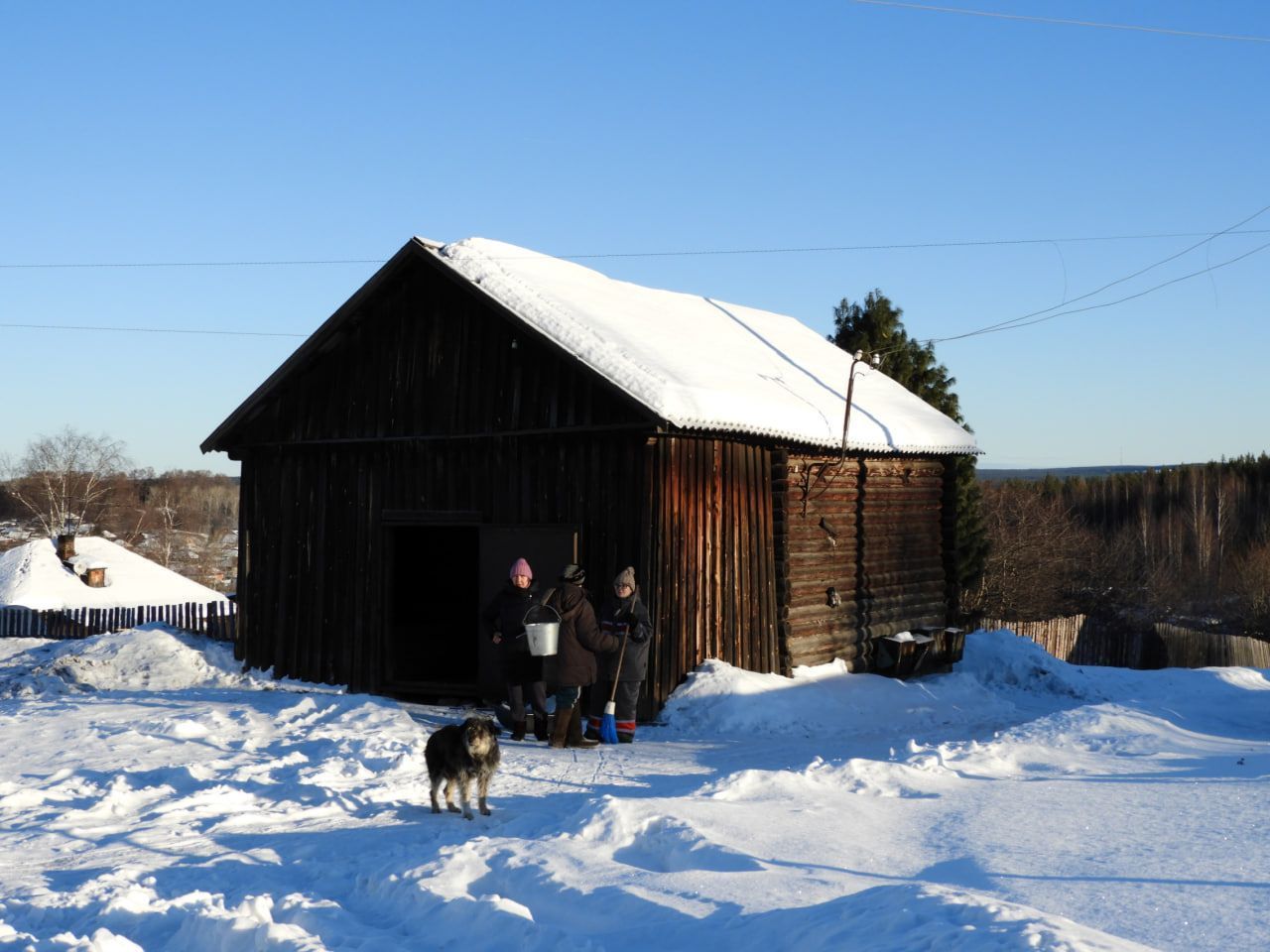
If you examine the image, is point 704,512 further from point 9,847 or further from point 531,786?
point 9,847

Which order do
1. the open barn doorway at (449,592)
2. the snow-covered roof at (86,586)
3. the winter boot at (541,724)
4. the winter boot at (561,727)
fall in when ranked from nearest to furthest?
the winter boot at (561,727) → the winter boot at (541,724) → the open barn doorway at (449,592) → the snow-covered roof at (86,586)

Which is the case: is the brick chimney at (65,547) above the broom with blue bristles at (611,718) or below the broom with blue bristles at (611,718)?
above

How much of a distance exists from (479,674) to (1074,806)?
8.58 metres

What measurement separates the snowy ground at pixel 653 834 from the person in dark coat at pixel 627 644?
0.45 m

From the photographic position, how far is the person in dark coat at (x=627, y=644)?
A: 12.5m

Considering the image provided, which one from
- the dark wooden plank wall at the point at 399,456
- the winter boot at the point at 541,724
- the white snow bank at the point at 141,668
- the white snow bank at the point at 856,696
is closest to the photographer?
the winter boot at the point at 541,724

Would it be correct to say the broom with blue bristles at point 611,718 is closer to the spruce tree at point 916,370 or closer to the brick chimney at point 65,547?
the spruce tree at point 916,370

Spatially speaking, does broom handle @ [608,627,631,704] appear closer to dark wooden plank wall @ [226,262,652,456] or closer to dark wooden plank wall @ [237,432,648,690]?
dark wooden plank wall @ [237,432,648,690]

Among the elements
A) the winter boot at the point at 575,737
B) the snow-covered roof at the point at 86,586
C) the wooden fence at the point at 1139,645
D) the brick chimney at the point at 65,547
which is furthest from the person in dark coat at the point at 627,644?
the brick chimney at the point at 65,547

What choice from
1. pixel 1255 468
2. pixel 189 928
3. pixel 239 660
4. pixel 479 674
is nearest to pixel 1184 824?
pixel 189 928

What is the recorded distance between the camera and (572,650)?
1205 centimetres

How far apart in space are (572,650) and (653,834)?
495 cm

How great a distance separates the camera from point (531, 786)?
9734 millimetres

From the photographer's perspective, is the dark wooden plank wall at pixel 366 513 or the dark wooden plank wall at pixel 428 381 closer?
the dark wooden plank wall at pixel 366 513
